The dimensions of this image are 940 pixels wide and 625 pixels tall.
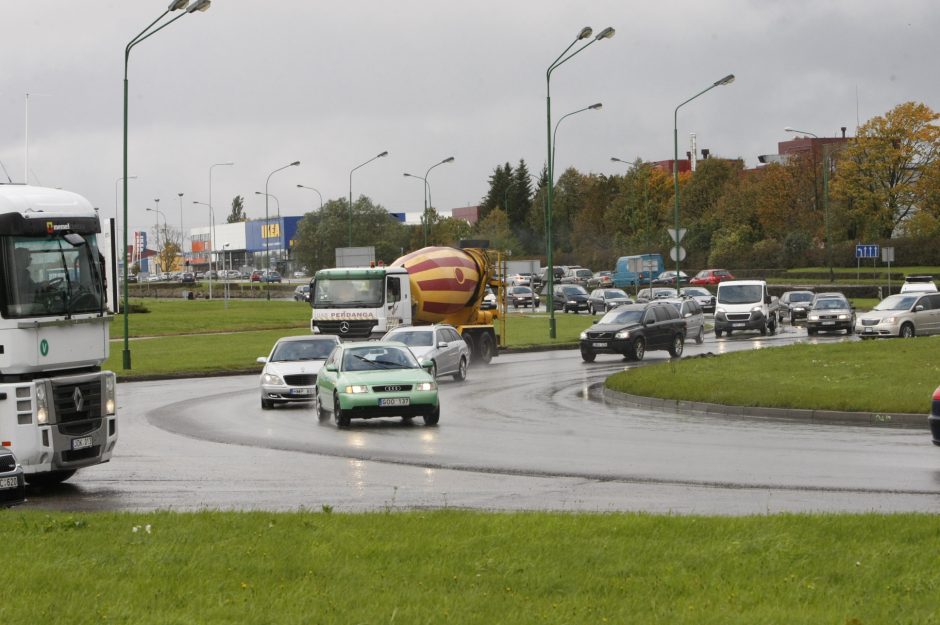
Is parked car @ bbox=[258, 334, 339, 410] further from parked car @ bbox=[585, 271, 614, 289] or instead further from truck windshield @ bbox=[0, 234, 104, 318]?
parked car @ bbox=[585, 271, 614, 289]

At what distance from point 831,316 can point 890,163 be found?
44176 millimetres

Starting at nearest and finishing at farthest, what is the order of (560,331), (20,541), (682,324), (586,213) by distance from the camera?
(20,541) → (682,324) → (560,331) → (586,213)

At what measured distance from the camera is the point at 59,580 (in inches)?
347

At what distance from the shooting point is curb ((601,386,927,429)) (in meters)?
21.4

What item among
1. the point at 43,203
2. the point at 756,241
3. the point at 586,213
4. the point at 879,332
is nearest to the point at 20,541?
the point at 43,203

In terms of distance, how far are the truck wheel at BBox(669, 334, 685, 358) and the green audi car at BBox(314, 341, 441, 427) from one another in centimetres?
1894

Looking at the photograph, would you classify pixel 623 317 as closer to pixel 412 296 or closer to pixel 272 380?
pixel 412 296

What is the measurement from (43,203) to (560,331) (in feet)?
150

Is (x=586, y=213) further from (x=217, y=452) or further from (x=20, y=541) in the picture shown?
(x=20, y=541)

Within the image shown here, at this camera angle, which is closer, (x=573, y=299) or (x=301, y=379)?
(x=301, y=379)

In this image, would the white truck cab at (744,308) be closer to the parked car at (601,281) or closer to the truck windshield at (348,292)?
the truck windshield at (348,292)

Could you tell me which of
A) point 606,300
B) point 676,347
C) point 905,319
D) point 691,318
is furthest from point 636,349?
point 606,300

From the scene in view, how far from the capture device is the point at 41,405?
575 inches

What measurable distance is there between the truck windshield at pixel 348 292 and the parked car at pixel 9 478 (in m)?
25.8
